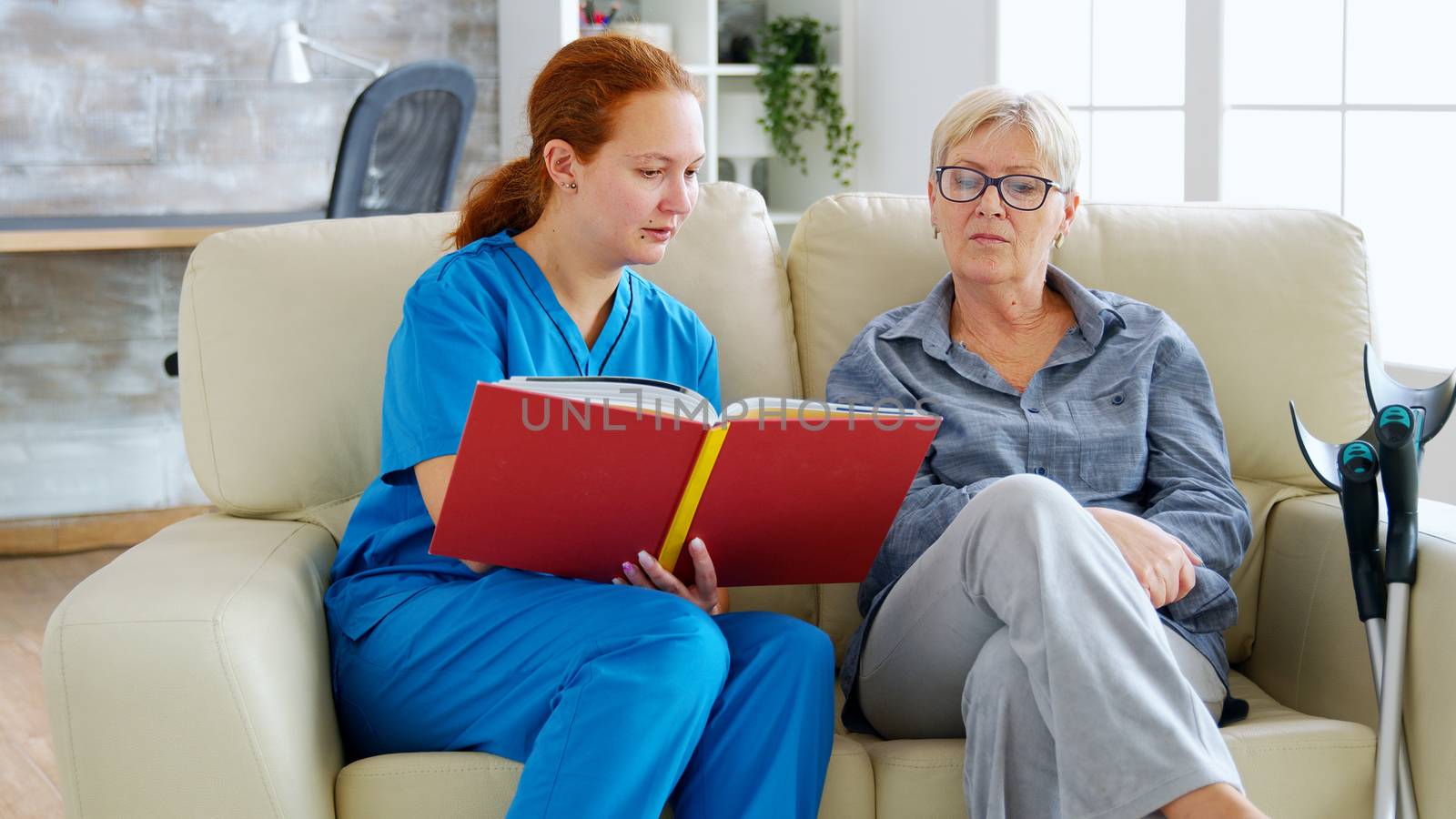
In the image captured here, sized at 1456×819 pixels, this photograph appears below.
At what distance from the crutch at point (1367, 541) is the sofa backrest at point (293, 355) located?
1.10 meters

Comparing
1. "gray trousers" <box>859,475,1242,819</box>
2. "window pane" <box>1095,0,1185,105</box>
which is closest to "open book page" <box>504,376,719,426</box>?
"gray trousers" <box>859,475,1242,819</box>

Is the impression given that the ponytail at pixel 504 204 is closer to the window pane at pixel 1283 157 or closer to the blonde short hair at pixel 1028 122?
the blonde short hair at pixel 1028 122

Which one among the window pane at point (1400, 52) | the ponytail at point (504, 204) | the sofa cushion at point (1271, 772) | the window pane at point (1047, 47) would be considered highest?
the window pane at point (1047, 47)

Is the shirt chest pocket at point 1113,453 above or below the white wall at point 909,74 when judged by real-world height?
below

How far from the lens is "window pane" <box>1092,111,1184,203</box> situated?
296cm

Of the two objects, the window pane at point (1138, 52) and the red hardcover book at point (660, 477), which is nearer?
the red hardcover book at point (660, 477)

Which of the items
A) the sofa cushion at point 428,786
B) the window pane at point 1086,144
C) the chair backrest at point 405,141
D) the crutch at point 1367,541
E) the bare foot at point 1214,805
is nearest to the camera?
the bare foot at point 1214,805

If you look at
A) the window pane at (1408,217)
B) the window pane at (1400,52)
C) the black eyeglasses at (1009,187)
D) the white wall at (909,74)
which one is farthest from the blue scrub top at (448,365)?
the white wall at (909,74)

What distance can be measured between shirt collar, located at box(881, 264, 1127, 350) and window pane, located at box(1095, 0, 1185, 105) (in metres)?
1.32

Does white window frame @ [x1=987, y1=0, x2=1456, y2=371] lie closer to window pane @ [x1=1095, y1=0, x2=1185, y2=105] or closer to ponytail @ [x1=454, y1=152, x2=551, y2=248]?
window pane @ [x1=1095, y1=0, x2=1185, y2=105]

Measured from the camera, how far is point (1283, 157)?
2.64m

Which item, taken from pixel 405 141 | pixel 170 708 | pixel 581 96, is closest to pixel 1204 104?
pixel 581 96

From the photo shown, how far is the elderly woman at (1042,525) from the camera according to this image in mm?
1265

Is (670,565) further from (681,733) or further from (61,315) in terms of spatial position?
(61,315)
